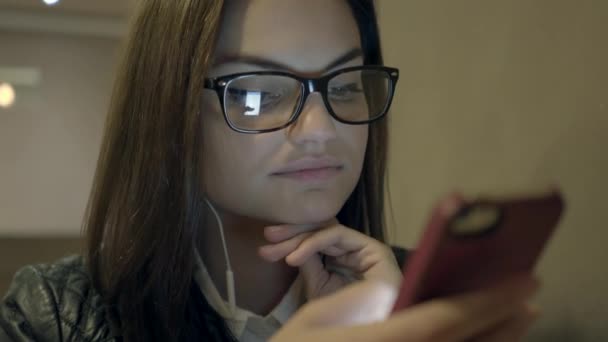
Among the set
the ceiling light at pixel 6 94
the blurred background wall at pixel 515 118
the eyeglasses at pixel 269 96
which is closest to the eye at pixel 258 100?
the eyeglasses at pixel 269 96

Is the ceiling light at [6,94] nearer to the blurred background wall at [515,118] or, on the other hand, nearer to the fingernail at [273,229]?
the blurred background wall at [515,118]

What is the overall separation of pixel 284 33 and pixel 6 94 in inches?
74.0

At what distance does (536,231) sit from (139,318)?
59 cm

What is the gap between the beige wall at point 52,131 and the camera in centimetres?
227

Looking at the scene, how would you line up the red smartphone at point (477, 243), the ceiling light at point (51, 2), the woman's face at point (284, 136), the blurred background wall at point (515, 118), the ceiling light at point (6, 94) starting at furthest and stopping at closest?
the ceiling light at point (6, 94) < the ceiling light at point (51, 2) < the woman's face at point (284, 136) < the blurred background wall at point (515, 118) < the red smartphone at point (477, 243)

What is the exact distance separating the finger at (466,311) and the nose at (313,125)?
40 cm

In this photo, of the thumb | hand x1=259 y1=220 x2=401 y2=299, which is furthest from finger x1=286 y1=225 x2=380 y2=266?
the thumb

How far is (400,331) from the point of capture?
308 mm

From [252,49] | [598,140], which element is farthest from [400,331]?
Result: [252,49]

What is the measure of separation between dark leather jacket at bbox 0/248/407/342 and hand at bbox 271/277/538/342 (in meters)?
0.51

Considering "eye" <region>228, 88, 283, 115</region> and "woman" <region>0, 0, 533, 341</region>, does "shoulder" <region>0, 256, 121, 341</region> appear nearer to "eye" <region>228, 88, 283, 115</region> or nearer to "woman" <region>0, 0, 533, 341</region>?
"woman" <region>0, 0, 533, 341</region>

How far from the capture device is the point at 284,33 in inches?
28.1

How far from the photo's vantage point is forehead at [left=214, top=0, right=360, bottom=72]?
0.71 meters

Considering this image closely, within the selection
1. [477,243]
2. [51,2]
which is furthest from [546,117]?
[51,2]
